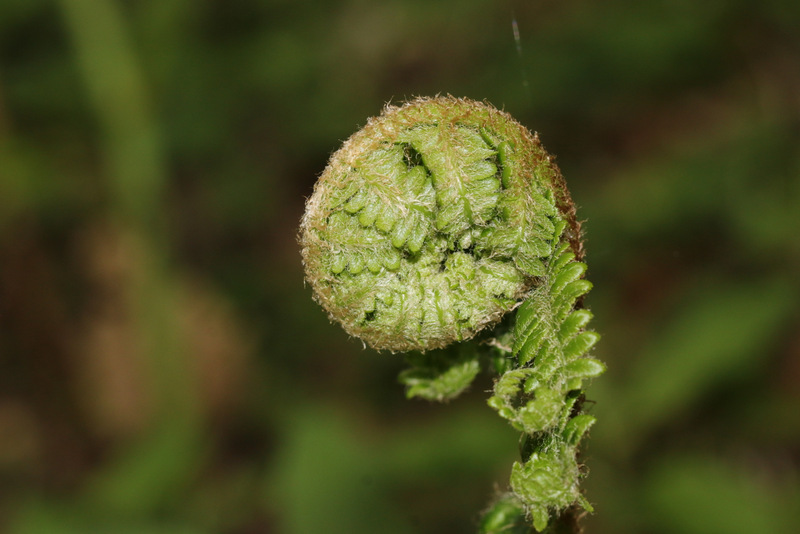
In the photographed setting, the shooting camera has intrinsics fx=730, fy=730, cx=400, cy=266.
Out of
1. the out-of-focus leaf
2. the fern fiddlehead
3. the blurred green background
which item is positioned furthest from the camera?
the blurred green background

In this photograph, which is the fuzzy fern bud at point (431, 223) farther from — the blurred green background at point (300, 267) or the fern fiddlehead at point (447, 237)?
the blurred green background at point (300, 267)

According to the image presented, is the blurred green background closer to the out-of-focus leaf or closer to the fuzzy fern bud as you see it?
the out-of-focus leaf

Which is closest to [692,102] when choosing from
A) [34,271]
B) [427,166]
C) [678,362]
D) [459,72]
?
[459,72]

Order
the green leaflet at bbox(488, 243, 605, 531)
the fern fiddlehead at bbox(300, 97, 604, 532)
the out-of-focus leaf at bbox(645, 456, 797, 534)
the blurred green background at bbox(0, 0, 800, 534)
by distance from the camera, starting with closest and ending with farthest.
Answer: the green leaflet at bbox(488, 243, 605, 531) < the fern fiddlehead at bbox(300, 97, 604, 532) < the out-of-focus leaf at bbox(645, 456, 797, 534) < the blurred green background at bbox(0, 0, 800, 534)

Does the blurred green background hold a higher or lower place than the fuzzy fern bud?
higher

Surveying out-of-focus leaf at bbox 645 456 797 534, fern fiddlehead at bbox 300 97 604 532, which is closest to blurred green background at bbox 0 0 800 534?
out-of-focus leaf at bbox 645 456 797 534

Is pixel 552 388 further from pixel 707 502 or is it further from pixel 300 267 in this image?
pixel 300 267

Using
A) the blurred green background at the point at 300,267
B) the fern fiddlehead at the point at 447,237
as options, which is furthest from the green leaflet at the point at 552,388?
the blurred green background at the point at 300,267

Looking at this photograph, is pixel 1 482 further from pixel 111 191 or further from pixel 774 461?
pixel 774 461
